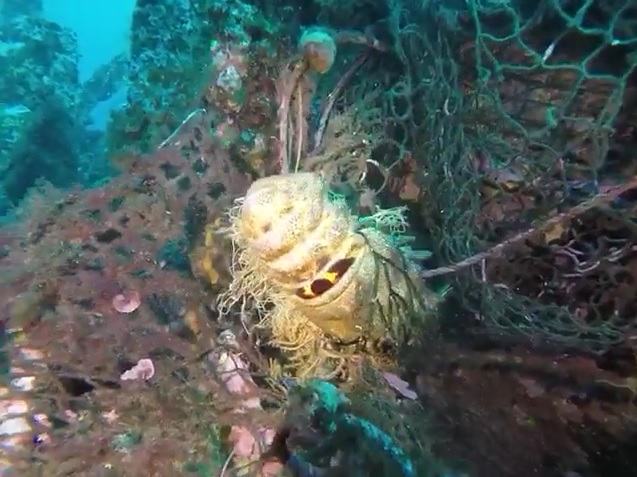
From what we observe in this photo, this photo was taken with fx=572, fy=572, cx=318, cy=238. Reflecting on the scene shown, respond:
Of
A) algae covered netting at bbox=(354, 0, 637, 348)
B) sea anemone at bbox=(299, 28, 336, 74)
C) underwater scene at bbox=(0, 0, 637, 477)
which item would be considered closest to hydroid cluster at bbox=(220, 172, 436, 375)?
underwater scene at bbox=(0, 0, 637, 477)

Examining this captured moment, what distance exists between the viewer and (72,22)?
43375 millimetres

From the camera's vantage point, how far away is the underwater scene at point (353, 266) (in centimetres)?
200

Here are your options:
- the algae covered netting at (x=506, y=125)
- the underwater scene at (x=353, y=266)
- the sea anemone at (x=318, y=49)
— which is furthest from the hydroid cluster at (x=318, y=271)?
the sea anemone at (x=318, y=49)

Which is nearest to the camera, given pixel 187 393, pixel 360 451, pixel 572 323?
pixel 360 451

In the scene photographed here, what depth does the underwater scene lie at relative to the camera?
78.8 inches

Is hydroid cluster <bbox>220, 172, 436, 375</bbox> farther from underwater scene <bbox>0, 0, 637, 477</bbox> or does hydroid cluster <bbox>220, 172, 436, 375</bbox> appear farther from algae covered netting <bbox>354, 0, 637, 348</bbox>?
algae covered netting <bbox>354, 0, 637, 348</bbox>

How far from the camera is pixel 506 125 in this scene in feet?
8.77

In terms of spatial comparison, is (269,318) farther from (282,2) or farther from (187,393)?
(282,2)

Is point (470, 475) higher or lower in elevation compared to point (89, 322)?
lower

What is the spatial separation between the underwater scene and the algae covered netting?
0.01 m

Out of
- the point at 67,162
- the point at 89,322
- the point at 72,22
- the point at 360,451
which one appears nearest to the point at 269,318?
the point at 89,322

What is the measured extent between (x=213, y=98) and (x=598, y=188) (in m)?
1.78

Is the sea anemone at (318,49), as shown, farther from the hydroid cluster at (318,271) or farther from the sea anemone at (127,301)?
the sea anemone at (127,301)

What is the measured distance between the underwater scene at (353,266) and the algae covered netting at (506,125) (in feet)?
0.04
